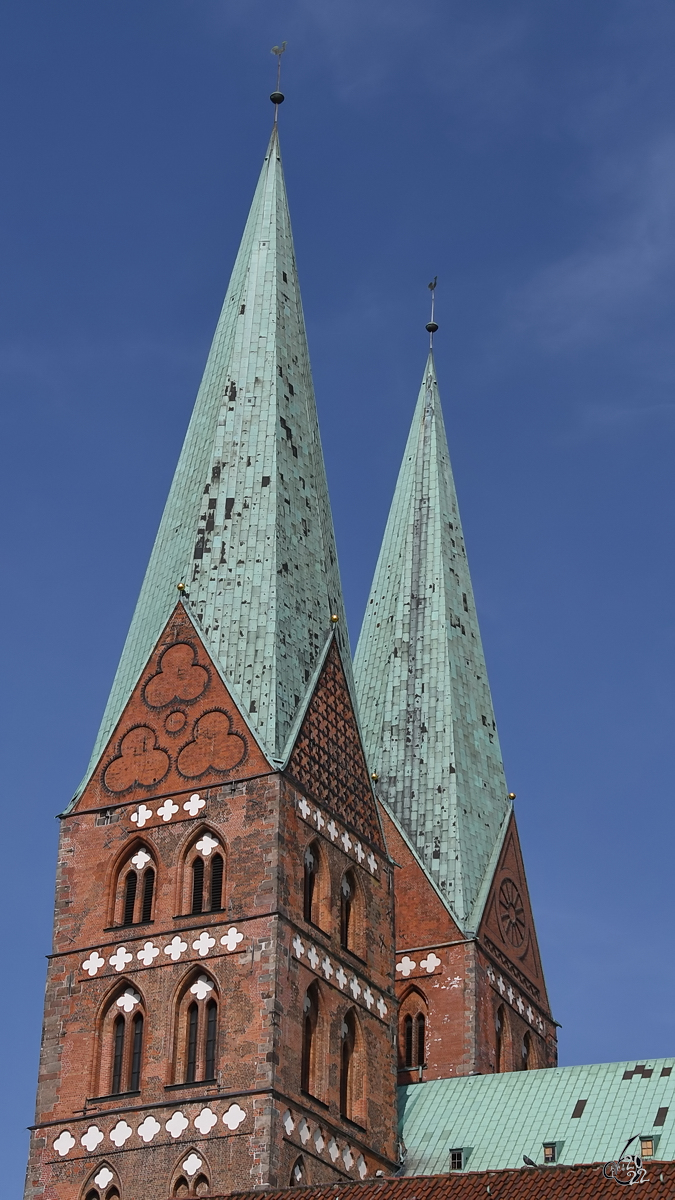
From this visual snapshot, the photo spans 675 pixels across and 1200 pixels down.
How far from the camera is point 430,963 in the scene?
181 ft

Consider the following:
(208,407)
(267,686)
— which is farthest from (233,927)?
(208,407)

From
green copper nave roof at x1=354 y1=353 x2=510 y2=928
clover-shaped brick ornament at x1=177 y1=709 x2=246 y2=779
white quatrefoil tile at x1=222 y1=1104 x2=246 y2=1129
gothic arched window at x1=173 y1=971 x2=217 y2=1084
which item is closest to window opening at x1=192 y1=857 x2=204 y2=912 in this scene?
gothic arched window at x1=173 y1=971 x2=217 y2=1084

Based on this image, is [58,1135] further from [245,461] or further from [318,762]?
[245,461]

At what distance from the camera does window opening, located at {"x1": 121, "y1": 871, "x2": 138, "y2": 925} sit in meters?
46.0

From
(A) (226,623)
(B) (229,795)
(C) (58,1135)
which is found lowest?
(C) (58,1135)

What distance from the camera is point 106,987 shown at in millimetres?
45031

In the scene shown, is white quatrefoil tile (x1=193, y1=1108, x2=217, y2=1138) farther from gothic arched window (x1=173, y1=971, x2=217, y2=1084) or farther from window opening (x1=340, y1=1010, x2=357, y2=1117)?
window opening (x1=340, y1=1010, x2=357, y2=1117)

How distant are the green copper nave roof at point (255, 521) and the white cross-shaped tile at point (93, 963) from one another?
4.81 m

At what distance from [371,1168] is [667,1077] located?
6.41m

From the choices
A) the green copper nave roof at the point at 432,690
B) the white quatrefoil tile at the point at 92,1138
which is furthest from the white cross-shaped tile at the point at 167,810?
the green copper nave roof at the point at 432,690

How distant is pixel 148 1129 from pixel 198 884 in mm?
5221

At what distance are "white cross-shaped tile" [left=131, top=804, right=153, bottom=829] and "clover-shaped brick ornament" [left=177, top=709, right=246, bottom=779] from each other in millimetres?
1061

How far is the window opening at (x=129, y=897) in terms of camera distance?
46.0 metres

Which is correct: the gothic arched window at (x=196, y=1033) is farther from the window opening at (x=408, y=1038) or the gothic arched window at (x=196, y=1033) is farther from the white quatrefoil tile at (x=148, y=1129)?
the window opening at (x=408, y=1038)
